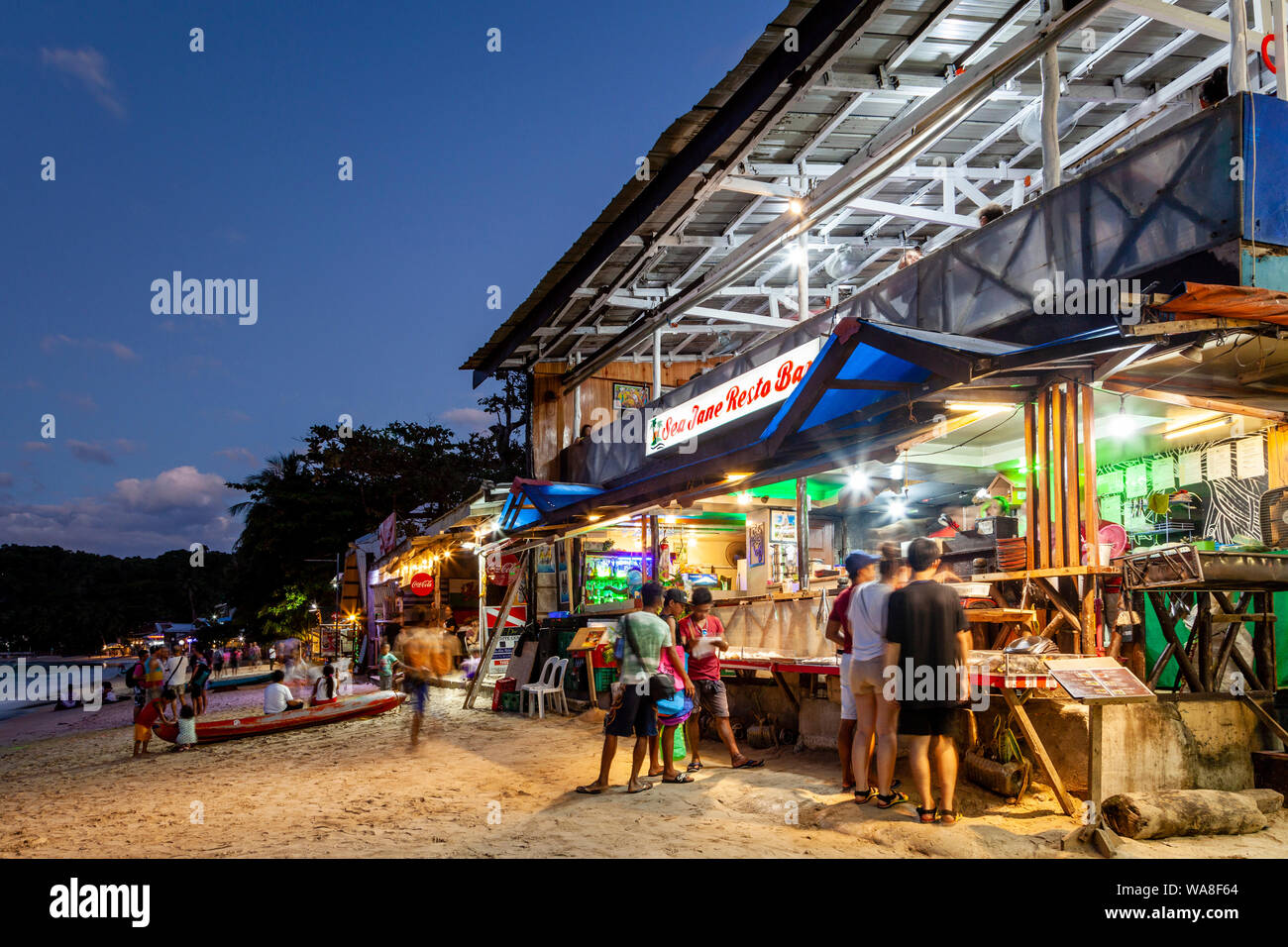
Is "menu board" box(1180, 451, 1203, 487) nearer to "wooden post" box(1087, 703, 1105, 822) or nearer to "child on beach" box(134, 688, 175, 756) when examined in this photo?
"wooden post" box(1087, 703, 1105, 822)

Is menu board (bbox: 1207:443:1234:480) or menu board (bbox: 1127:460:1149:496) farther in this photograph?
menu board (bbox: 1127:460:1149:496)

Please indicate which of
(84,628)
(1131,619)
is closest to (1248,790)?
(1131,619)

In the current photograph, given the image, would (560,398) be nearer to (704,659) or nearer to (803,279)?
(803,279)

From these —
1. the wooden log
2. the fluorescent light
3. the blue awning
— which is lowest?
the wooden log

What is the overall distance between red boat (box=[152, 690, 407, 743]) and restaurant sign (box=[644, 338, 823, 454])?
7148mm

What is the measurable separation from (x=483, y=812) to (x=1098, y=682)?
15.6 feet

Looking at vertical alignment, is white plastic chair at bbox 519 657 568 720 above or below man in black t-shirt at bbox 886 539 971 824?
below

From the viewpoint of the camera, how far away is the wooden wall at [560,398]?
18078 millimetres

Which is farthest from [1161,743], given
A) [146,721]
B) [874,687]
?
[146,721]

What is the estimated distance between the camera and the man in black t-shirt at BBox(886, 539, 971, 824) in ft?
19.5

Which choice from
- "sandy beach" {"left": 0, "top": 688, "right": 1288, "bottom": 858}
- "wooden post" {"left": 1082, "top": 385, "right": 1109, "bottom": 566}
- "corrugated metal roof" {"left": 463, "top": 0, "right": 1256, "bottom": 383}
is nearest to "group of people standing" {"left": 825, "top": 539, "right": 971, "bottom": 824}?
"sandy beach" {"left": 0, "top": 688, "right": 1288, "bottom": 858}

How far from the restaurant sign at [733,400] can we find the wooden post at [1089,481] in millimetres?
3017

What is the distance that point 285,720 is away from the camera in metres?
14.4
